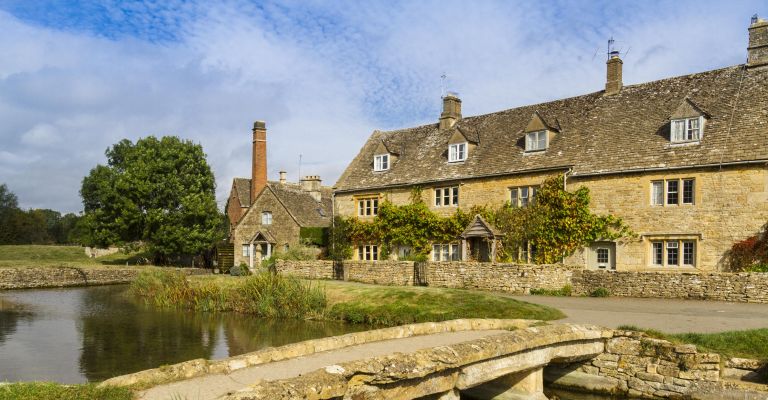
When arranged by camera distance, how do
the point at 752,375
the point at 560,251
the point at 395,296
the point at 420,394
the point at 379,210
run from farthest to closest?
the point at 379,210 → the point at 560,251 → the point at 395,296 → the point at 752,375 → the point at 420,394

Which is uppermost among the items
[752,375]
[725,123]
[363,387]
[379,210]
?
[725,123]

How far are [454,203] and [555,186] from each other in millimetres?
6408

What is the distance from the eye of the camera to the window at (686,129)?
26.8 meters

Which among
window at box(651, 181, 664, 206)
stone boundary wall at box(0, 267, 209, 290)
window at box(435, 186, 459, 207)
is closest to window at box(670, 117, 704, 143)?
window at box(651, 181, 664, 206)

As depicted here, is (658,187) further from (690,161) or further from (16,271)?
(16,271)

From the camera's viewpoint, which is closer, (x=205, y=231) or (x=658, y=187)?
(x=658, y=187)

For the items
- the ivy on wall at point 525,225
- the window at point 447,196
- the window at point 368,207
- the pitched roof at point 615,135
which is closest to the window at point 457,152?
→ the pitched roof at point 615,135

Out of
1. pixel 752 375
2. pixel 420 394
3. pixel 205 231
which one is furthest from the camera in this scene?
pixel 205 231

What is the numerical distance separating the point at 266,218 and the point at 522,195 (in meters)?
20.8

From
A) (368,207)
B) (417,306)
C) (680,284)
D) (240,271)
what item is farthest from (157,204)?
(680,284)

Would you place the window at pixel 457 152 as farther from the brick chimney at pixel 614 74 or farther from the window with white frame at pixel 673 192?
the window with white frame at pixel 673 192

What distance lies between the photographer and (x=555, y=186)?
97.0 ft

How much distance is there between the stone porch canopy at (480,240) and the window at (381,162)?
9231 millimetres

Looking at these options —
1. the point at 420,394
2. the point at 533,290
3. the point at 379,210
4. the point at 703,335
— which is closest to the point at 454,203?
the point at 379,210
